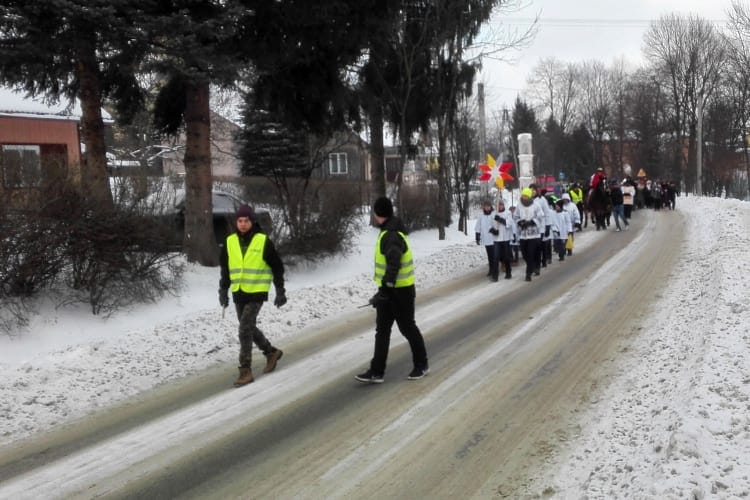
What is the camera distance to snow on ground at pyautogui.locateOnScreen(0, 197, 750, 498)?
4.52m

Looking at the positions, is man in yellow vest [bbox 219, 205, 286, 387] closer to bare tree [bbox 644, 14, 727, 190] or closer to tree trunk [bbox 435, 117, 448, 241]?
tree trunk [bbox 435, 117, 448, 241]

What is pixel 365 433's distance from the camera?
227 inches

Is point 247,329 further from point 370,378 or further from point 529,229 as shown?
point 529,229

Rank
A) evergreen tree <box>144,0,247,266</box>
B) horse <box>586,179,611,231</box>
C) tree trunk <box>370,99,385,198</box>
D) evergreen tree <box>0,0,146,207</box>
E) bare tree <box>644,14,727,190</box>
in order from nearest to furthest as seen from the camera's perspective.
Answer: evergreen tree <box>0,0,146,207</box> < evergreen tree <box>144,0,247,266</box> < tree trunk <box>370,99,385,198</box> < horse <box>586,179,611,231</box> < bare tree <box>644,14,727,190</box>

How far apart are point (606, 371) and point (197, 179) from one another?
28.1ft

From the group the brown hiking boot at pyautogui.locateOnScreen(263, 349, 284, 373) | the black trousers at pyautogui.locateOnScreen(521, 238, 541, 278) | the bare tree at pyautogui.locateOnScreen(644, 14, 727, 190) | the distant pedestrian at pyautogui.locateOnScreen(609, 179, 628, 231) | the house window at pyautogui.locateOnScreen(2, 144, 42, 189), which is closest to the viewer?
the brown hiking boot at pyautogui.locateOnScreen(263, 349, 284, 373)

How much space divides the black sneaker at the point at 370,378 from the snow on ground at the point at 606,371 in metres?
1.95

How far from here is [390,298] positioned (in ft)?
23.8

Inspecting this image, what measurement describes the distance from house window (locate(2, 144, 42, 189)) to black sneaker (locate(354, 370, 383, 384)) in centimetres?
508

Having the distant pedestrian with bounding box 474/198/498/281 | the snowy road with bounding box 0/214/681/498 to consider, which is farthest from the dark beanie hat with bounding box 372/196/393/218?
the distant pedestrian with bounding box 474/198/498/281

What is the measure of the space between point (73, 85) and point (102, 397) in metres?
8.01

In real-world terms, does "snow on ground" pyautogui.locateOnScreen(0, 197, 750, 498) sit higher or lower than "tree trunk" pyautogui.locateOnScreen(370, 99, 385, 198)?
lower

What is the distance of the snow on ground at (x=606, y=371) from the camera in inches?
178

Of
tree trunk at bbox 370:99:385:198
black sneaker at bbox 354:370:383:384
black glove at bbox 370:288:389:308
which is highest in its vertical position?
tree trunk at bbox 370:99:385:198
